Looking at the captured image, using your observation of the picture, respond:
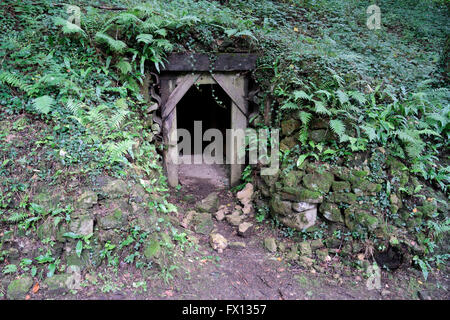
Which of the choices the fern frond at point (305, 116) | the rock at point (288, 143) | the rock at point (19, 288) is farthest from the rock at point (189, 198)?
the rock at point (19, 288)

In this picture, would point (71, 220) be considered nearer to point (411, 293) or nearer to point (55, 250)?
point (55, 250)

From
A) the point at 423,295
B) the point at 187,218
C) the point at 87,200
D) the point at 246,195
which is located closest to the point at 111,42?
the point at 87,200

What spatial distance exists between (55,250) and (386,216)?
5.09m

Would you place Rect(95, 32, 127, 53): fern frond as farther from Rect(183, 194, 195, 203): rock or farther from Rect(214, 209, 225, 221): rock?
Rect(214, 209, 225, 221): rock

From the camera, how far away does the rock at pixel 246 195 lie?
6223 mm

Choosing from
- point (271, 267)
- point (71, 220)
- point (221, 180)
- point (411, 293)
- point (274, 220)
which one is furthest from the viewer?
point (221, 180)

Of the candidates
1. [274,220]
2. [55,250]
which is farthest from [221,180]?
[55,250]

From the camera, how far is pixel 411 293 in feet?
14.0

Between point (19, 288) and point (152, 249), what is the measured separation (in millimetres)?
1598

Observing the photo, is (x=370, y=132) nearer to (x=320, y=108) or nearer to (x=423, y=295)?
(x=320, y=108)

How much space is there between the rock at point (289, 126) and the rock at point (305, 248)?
2.10 metres

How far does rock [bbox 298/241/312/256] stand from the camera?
4926 mm

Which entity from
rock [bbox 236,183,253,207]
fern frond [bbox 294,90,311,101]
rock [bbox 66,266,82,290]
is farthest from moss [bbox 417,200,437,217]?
rock [bbox 66,266,82,290]

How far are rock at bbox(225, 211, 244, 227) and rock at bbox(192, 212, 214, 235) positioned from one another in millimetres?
376
